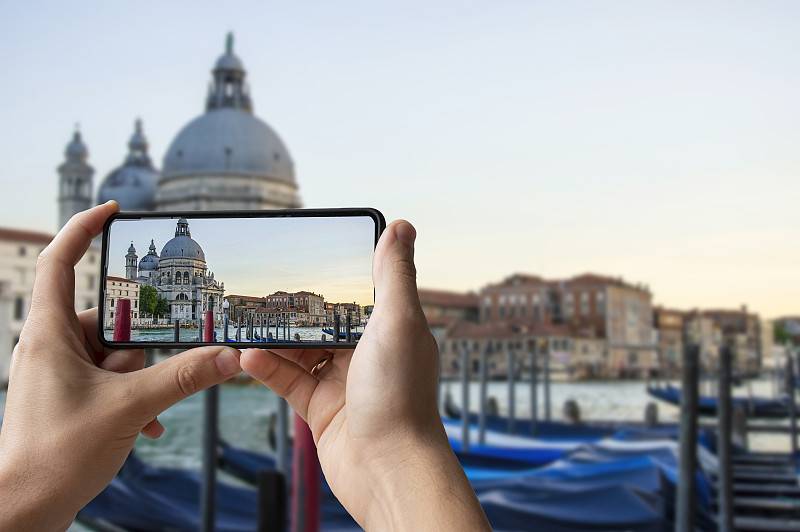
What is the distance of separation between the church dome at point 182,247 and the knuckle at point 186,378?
0.20 feet

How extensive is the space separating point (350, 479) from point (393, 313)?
60mm

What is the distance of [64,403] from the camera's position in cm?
32

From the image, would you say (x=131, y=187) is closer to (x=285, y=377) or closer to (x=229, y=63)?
(x=229, y=63)

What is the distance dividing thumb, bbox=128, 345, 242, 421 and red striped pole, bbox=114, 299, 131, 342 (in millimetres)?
38

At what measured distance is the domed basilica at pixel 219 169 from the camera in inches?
586

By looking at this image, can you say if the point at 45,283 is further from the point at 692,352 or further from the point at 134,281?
the point at 692,352

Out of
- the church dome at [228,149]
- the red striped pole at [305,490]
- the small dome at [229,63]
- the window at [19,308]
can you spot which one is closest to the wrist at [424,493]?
the red striped pole at [305,490]

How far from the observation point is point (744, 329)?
14828mm

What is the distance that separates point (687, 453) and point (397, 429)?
1928 millimetres

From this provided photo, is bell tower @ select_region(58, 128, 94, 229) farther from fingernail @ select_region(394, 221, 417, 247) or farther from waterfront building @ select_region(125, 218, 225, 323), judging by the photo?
fingernail @ select_region(394, 221, 417, 247)

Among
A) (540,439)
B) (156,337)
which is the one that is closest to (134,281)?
(156,337)

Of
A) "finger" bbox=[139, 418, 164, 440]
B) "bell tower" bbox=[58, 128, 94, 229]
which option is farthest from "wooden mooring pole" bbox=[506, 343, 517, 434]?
Result: "bell tower" bbox=[58, 128, 94, 229]

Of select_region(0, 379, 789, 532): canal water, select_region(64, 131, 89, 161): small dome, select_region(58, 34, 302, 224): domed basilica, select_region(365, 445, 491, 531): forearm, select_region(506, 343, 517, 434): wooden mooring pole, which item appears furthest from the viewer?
select_region(64, 131, 89, 161): small dome

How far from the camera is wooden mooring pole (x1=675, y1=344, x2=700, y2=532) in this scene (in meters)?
2.03
